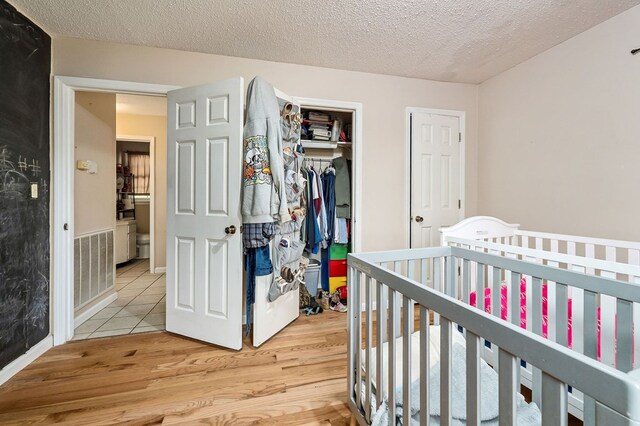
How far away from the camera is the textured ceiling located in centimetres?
171

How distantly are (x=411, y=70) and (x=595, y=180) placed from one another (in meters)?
1.67

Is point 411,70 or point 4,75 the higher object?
point 411,70

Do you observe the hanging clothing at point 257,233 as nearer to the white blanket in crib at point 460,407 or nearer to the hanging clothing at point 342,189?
the hanging clothing at point 342,189

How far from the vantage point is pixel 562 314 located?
1.17 metres

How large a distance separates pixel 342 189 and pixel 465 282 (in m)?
1.49

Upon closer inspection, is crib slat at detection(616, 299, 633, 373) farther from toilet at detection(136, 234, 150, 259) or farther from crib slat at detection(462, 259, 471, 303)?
toilet at detection(136, 234, 150, 259)

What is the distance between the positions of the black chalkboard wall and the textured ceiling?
0.80 feet

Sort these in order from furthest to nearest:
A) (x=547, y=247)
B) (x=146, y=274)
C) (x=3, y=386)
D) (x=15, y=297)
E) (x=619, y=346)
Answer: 1. (x=146, y=274)
2. (x=547, y=247)
3. (x=15, y=297)
4. (x=3, y=386)
5. (x=619, y=346)

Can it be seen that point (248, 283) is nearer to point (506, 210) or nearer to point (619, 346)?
point (619, 346)

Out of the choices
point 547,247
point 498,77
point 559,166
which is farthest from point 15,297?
point 498,77

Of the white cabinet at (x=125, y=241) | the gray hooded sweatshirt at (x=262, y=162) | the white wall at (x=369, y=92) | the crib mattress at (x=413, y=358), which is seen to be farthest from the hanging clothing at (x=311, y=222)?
the white cabinet at (x=125, y=241)

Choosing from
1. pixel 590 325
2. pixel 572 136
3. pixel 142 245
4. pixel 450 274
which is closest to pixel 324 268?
pixel 450 274

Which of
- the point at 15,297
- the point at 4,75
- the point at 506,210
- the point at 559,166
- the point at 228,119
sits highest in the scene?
the point at 4,75

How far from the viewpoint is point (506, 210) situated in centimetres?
265
